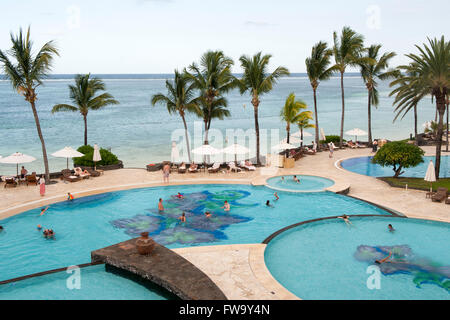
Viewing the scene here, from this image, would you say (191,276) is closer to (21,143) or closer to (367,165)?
(367,165)

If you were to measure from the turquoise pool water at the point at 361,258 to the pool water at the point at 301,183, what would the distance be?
18.4 feet

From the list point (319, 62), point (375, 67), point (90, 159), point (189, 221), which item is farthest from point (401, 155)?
point (90, 159)

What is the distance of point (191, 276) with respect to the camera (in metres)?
11.4

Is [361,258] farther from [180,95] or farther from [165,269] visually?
[180,95]

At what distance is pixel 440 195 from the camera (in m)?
20.0

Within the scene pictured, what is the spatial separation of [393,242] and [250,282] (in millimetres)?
7722

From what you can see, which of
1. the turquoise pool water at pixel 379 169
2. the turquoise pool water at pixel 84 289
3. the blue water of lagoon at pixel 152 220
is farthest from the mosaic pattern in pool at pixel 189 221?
the turquoise pool water at pixel 379 169

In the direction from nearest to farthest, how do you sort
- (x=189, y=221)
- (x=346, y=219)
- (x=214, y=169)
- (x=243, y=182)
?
(x=346, y=219) < (x=189, y=221) < (x=243, y=182) < (x=214, y=169)

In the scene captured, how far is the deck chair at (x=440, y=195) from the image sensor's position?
19938 millimetres

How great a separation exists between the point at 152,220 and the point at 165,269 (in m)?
7.05

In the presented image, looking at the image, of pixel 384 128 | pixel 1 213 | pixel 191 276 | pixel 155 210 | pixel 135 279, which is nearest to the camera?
pixel 191 276

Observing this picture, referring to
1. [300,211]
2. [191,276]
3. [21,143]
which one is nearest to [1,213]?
[191,276]

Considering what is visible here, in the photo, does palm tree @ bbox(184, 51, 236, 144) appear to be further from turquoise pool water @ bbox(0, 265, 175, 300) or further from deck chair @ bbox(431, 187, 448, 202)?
turquoise pool water @ bbox(0, 265, 175, 300)

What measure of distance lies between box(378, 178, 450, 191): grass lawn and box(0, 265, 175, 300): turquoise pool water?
17446 millimetres
